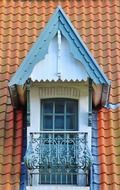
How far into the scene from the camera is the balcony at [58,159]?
1238 centimetres

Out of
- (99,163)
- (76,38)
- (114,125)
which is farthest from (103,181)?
(76,38)

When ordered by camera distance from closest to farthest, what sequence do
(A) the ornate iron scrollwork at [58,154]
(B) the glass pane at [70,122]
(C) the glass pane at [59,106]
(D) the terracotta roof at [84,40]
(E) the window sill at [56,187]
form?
(E) the window sill at [56,187] → (A) the ornate iron scrollwork at [58,154] → (D) the terracotta roof at [84,40] → (B) the glass pane at [70,122] → (C) the glass pane at [59,106]

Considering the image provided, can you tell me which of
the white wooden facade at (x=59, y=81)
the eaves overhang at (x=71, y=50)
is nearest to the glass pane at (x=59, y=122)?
the white wooden facade at (x=59, y=81)

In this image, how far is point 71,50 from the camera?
12914 mm

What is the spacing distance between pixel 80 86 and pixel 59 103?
0.43 meters

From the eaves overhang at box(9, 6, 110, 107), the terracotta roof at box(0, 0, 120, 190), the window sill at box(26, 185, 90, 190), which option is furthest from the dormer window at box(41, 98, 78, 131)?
the window sill at box(26, 185, 90, 190)

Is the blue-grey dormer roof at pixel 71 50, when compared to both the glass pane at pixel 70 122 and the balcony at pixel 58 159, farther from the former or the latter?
the balcony at pixel 58 159

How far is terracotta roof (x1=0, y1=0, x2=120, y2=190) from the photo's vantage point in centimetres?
1265

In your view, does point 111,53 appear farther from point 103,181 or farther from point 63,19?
point 103,181

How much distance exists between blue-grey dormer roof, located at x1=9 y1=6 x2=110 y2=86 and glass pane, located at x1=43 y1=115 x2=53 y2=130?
732mm

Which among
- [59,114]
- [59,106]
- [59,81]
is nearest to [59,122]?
[59,114]

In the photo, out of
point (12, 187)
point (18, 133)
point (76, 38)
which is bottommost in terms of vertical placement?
point (12, 187)

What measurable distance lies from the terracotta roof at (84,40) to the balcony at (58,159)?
29cm

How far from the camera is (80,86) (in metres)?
13.0
